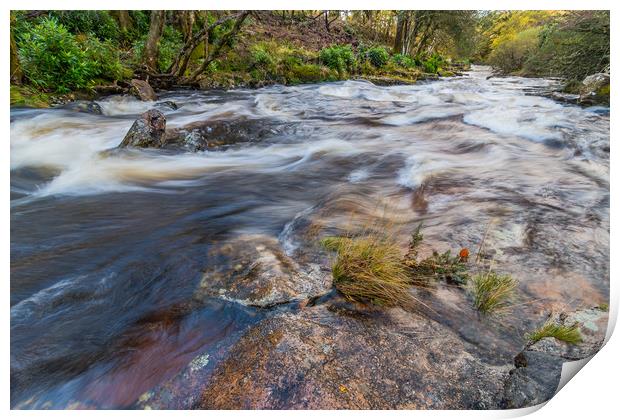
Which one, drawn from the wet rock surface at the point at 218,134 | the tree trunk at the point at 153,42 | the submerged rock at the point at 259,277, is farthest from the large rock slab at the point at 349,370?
the tree trunk at the point at 153,42

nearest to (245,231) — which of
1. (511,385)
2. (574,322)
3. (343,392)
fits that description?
(343,392)

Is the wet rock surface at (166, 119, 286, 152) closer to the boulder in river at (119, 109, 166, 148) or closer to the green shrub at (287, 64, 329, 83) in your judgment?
the boulder in river at (119, 109, 166, 148)

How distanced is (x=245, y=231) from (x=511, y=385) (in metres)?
1.77

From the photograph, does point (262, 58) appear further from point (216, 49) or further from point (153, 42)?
point (153, 42)

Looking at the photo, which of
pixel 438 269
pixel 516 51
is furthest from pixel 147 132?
pixel 516 51

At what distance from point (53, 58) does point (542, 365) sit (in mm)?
4980

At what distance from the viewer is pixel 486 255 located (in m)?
2.09

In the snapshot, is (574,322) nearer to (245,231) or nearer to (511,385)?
(511,385)

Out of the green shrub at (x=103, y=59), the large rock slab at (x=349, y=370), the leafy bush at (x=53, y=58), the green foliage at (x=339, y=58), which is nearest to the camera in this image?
the large rock slab at (x=349, y=370)

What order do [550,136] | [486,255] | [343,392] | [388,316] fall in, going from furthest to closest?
1. [550,136]
2. [486,255]
3. [388,316]
4. [343,392]

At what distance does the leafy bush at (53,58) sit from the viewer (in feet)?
10.3

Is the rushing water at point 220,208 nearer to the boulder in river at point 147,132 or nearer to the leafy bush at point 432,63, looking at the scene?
the boulder in river at point 147,132

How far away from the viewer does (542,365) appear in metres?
1.45

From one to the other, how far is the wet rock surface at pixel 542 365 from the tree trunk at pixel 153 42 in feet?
16.0
